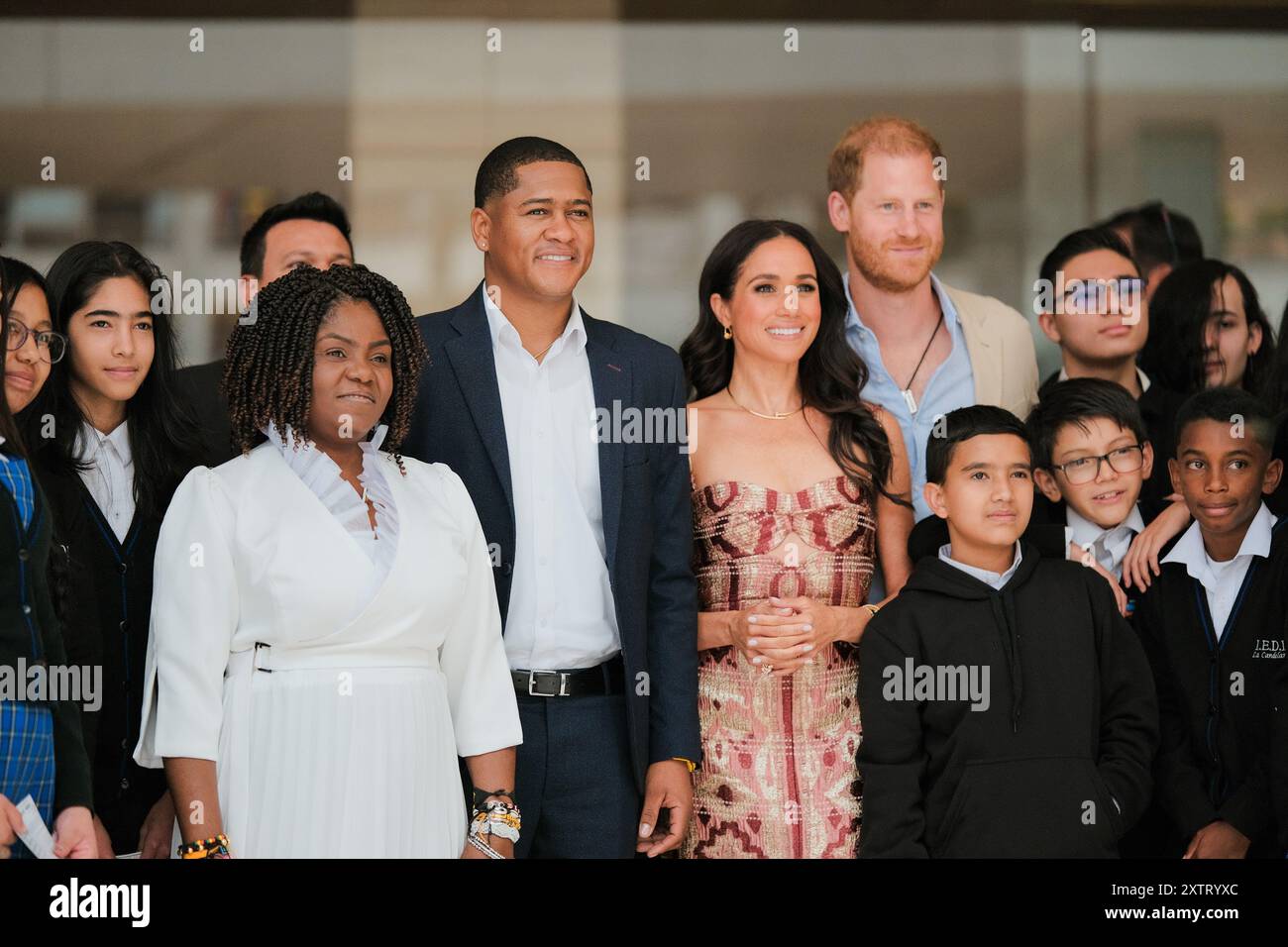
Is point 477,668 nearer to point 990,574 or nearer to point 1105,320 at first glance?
point 990,574

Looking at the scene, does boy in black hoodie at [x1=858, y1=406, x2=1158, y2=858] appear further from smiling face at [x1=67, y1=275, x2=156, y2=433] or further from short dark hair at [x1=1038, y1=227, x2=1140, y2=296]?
smiling face at [x1=67, y1=275, x2=156, y2=433]

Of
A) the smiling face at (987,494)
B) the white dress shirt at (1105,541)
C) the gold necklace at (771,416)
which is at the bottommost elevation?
the white dress shirt at (1105,541)

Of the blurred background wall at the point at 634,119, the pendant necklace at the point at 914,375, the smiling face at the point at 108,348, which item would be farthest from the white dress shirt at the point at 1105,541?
the blurred background wall at the point at 634,119

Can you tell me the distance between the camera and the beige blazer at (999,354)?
4648mm

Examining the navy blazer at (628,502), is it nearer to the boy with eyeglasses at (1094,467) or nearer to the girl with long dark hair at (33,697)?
the girl with long dark hair at (33,697)

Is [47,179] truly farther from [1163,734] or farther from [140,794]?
[1163,734]

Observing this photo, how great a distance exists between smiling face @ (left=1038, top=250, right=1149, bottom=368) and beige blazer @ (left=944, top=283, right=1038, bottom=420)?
0.45ft

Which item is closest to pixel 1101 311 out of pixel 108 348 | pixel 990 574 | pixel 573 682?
pixel 990 574

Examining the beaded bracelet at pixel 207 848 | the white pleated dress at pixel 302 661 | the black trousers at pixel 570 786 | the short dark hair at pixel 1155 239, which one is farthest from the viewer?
the short dark hair at pixel 1155 239

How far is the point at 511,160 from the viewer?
4.06m

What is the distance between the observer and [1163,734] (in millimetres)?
4117

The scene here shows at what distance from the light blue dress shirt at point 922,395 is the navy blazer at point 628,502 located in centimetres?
81

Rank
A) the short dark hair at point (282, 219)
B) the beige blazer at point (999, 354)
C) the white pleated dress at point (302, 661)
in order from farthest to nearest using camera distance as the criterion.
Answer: the short dark hair at point (282, 219)
the beige blazer at point (999, 354)
the white pleated dress at point (302, 661)

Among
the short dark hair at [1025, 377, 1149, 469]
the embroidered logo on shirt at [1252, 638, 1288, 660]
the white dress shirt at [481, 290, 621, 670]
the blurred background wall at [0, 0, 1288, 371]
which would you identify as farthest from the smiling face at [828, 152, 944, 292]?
the blurred background wall at [0, 0, 1288, 371]
